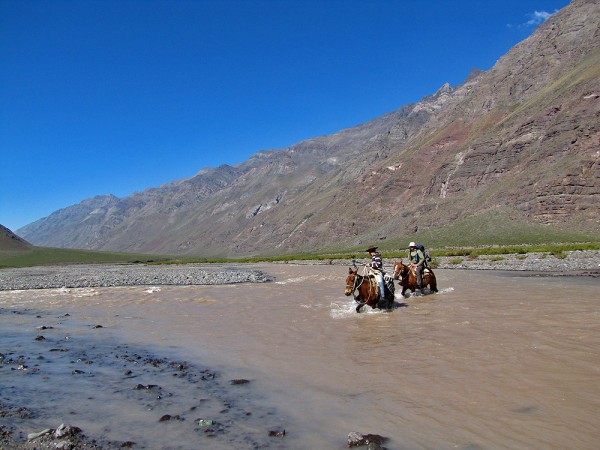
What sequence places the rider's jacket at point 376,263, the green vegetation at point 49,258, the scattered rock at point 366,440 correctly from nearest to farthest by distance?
1. the scattered rock at point 366,440
2. the rider's jacket at point 376,263
3. the green vegetation at point 49,258

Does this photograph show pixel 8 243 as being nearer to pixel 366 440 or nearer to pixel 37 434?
pixel 37 434

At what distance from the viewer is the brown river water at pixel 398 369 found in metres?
6.07

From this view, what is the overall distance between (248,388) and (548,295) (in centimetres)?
1558

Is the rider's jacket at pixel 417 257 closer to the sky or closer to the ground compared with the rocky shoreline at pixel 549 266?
closer to the sky

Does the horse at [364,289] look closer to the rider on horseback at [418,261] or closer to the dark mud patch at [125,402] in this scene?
the rider on horseback at [418,261]

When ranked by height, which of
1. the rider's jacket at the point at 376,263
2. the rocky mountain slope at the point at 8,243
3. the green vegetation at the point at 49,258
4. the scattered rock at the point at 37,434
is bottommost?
the scattered rock at the point at 37,434

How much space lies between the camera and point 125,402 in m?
7.42

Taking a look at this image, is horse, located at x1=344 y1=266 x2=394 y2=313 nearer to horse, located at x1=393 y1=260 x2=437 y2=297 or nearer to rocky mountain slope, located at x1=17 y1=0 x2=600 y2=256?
horse, located at x1=393 y1=260 x2=437 y2=297

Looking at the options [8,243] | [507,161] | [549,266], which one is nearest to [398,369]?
[549,266]

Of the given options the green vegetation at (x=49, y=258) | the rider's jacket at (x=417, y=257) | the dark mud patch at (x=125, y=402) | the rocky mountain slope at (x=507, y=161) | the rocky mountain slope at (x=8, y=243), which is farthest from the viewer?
the rocky mountain slope at (x=8, y=243)

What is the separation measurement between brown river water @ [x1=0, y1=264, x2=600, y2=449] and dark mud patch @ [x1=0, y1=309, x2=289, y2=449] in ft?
0.19

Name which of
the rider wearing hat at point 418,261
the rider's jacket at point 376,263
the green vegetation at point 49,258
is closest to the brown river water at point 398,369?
the rider's jacket at point 376,263

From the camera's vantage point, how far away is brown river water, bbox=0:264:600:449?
239 inches

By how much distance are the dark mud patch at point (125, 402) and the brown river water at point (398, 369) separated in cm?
6
